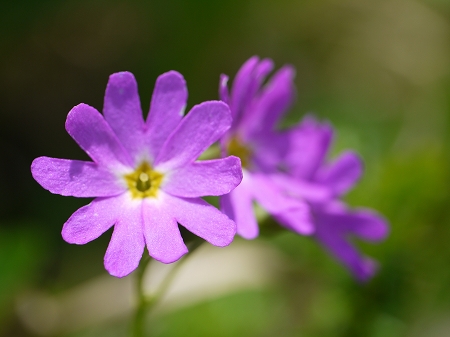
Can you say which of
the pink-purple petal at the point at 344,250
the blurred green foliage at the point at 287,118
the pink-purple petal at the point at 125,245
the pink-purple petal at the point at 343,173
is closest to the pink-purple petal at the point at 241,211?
the pink-purple petal at the point at 125,245

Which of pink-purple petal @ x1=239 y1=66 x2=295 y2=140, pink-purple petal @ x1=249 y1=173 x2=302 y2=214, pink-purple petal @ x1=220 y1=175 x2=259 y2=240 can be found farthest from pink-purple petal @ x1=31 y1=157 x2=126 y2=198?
pink-purple petal @ x1=239 y1=66 x2=295 y2=140

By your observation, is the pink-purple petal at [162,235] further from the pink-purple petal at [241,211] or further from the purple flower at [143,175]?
the pink-purple petal at [241,211]

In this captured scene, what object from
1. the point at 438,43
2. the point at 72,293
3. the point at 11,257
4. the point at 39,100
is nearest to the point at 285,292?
the point at 72,293

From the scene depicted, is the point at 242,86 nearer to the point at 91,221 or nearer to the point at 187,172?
the point at 187,172

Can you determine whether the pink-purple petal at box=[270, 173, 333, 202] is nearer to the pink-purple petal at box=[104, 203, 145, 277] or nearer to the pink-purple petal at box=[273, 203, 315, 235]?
the pink-purple petal at box=[273, 203, 315, 235]

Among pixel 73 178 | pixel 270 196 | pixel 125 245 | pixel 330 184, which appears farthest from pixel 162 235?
pixel 330 184

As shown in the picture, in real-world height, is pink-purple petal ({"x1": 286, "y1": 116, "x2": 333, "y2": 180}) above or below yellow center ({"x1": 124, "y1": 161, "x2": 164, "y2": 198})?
above

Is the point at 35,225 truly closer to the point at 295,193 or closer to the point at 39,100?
the point at 39,100
